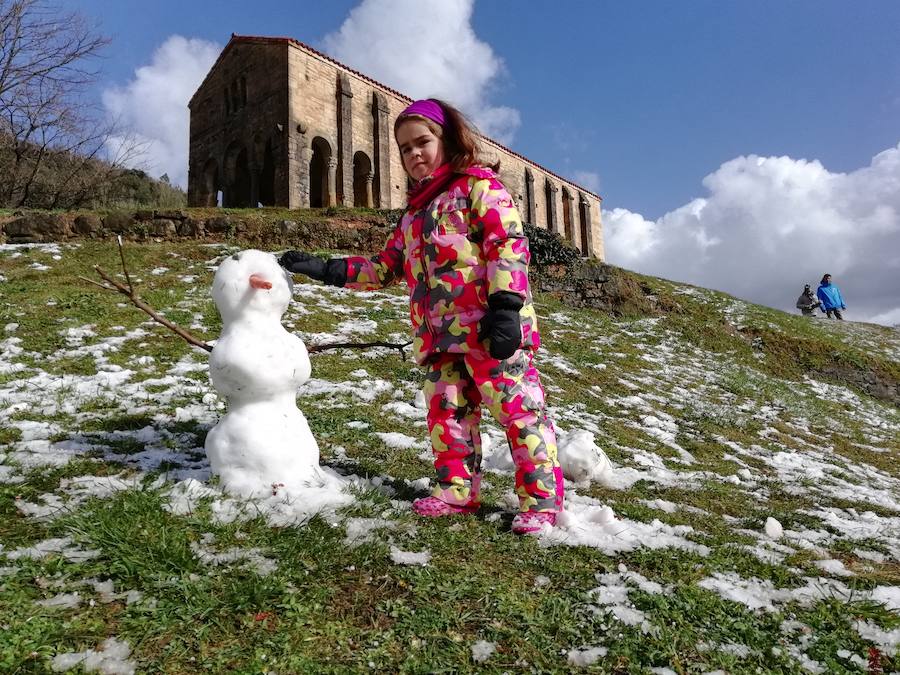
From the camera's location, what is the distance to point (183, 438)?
311cm

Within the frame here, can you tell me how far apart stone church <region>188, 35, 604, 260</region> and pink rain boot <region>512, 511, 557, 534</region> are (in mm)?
16116

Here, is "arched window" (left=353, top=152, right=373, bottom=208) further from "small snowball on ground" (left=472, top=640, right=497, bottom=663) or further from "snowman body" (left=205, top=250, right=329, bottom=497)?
"small snowball on ground" (left=472, top=640, right=497, bottom=663)

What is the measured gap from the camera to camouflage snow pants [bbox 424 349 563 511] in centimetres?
233

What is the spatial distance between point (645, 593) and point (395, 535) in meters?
0.93

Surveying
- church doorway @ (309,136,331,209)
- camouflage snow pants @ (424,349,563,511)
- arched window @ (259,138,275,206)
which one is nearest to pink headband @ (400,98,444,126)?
camouflage snow pants @ (424,349,563,511)

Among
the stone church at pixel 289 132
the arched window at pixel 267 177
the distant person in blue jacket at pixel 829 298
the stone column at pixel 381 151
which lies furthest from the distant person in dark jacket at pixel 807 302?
the arched window at pixel 267 177

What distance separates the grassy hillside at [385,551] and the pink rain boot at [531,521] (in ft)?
0.17

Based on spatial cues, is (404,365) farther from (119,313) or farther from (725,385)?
(725,385)

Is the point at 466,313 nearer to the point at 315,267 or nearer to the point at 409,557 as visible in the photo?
the point at 315,267

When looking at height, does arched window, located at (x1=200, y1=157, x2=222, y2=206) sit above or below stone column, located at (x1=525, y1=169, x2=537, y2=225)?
below

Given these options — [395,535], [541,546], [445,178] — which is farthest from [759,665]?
[445,178]

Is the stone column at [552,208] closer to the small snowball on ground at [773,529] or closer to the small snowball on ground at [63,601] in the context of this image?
the small snowball on ground at [773,529]

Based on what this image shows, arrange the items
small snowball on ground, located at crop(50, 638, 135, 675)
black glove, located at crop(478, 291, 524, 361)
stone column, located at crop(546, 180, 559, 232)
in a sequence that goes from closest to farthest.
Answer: small snowball on ground, located at crop(50, 638, 135, 675) < black glove, located at crop(478, 291, 524, 361) < stone column, located at crop(546, 180, 559, 232)

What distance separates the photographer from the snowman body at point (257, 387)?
2303 millimetres
